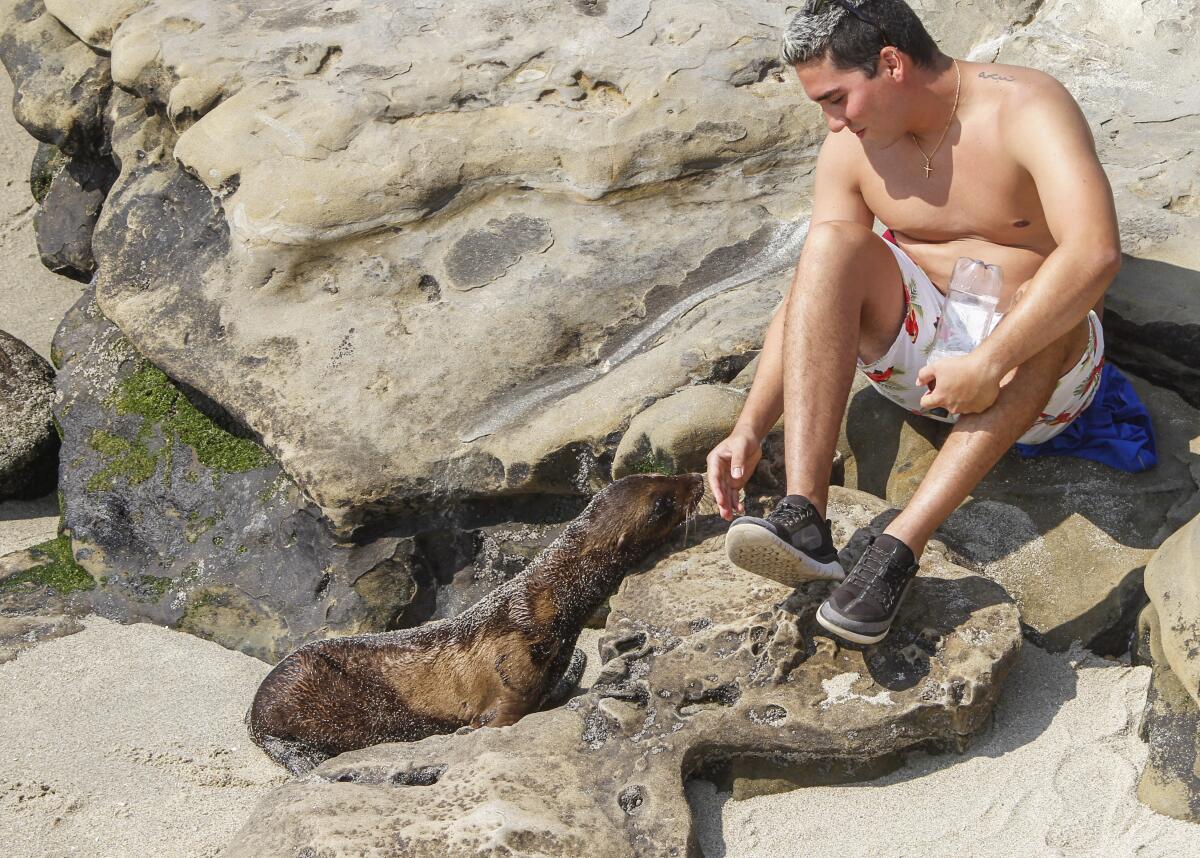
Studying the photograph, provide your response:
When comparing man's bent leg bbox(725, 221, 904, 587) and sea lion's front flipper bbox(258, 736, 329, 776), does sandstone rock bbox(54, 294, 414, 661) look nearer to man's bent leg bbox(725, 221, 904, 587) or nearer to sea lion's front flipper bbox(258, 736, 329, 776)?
sea lion's front flipper bbox(258, 736, 329, 776)

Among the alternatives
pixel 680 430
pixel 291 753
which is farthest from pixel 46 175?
pixel 680 430

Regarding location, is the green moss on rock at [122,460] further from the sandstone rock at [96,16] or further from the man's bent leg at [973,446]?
the man's bent leg at [973,446]

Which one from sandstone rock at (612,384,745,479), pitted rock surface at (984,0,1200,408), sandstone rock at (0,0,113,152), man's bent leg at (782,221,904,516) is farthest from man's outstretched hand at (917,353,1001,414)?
sandstone rock at (0,0,113,152)

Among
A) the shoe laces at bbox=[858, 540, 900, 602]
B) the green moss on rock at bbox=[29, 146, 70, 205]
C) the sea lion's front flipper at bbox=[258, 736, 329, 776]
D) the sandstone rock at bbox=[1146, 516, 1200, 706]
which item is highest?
the shoe laces at bbox=[858, 540, 900, 602]

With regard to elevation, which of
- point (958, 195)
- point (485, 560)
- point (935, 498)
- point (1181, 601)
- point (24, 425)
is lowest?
point (24, 425)

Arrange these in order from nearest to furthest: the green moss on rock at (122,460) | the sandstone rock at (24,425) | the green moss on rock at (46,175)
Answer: the green moss on rock at (122,460)
the sandstone rock at (24,425)
the green moss on rock at (46,175)

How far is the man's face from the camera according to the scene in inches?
157

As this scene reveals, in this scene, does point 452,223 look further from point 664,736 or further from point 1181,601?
point 1181,601

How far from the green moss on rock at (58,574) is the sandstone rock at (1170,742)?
4.55 meters

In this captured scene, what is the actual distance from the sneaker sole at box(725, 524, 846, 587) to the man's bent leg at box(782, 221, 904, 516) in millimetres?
238

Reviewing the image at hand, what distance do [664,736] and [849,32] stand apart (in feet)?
7.40

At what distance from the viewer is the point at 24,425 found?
6.81m

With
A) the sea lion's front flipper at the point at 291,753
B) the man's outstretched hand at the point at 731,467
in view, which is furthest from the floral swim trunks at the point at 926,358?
the sea lion's front flipper at the point at 291,753

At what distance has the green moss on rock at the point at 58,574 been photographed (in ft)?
19.4
